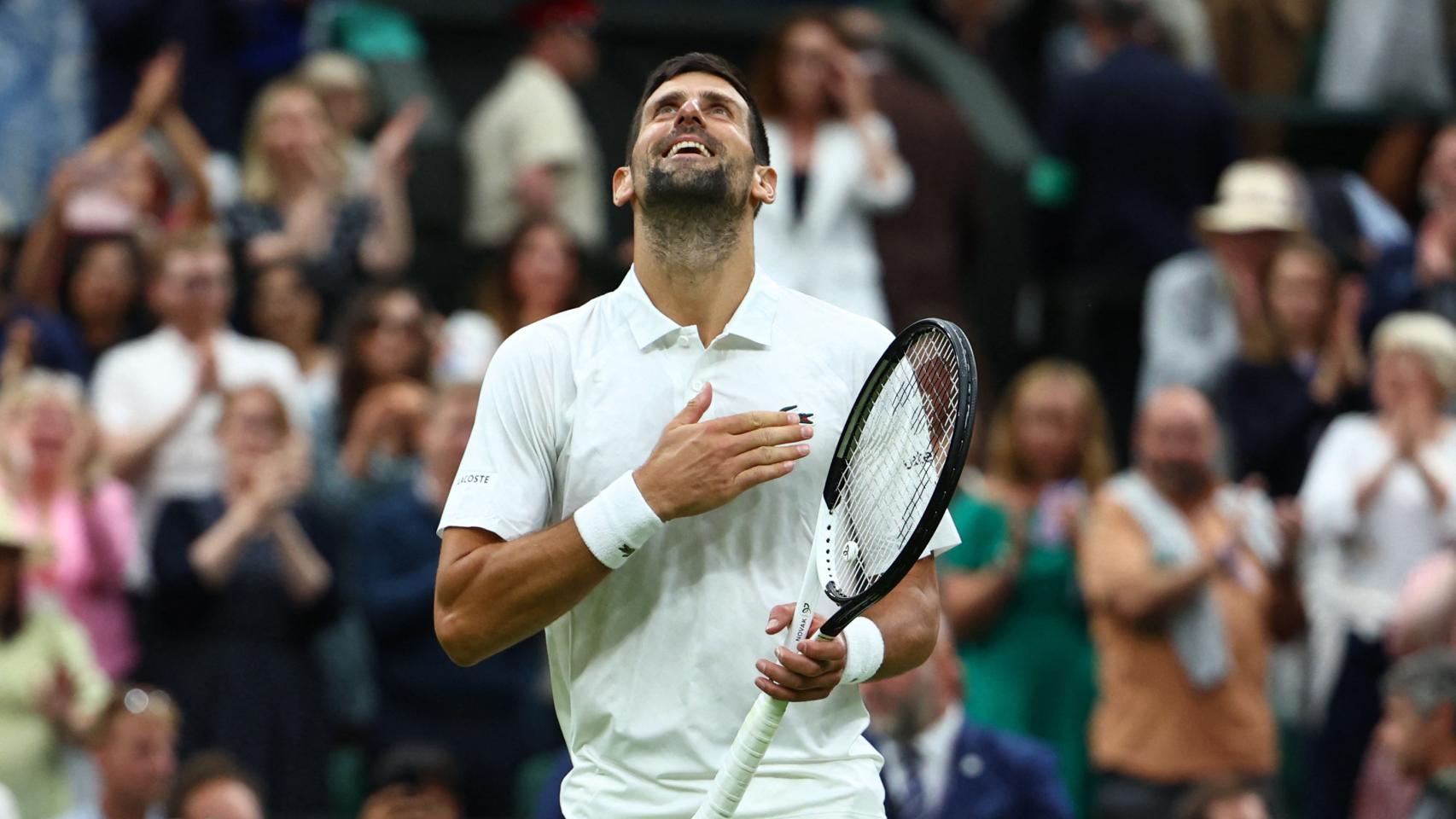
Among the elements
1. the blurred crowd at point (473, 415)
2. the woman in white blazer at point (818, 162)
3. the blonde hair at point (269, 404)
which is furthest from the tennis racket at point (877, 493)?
the woman in white blazer at point (818, 162)

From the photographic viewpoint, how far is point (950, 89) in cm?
1366

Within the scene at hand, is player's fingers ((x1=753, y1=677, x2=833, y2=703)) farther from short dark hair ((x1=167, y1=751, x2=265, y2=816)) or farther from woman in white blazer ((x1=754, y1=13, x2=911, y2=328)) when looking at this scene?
woman in white blazer ((x1=754, y1=13, x2=911, y2=328))

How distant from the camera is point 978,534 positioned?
30.1 ft

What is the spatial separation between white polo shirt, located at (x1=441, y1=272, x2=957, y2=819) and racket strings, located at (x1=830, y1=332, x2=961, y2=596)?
0.51ft

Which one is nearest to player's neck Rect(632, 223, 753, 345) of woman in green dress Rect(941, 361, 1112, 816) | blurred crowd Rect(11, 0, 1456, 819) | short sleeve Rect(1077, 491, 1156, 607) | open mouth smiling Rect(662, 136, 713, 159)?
open mouth smiling Rect(662, 136, 713, 159)

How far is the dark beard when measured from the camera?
4898 millimetres

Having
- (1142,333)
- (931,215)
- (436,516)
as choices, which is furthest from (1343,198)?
(436,516)

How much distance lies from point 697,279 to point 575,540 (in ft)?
1.96

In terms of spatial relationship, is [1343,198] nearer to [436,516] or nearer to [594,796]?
[436,516]

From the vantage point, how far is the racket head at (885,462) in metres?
4.58

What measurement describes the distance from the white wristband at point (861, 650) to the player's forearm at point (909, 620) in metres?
0.04

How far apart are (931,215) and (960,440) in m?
7.48

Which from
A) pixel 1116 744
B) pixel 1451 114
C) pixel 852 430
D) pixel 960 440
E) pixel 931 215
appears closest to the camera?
pixel 960 440

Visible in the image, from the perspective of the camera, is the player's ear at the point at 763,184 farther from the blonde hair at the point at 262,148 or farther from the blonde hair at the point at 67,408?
the blonde hair at the point at 262,148
